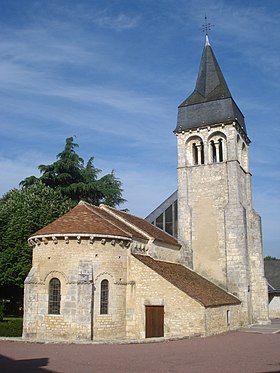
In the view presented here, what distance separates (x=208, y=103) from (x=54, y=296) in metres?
17.8

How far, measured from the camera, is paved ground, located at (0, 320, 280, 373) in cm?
1160

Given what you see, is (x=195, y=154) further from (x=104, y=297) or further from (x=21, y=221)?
(x=104, y=297)

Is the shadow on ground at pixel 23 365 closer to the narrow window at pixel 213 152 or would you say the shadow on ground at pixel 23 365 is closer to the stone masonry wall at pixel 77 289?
the stone masonry wall at pixel 77 289

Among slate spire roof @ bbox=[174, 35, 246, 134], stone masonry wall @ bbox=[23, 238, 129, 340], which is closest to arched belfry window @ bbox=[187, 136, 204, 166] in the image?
slate spire roof @ bbox=[174, 35, 246, 134]

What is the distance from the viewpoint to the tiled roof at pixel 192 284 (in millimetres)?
20781

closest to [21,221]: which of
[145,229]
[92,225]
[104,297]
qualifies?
[145,229]

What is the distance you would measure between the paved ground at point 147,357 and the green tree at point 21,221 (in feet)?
30.5

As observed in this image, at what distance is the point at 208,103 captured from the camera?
3031 cm

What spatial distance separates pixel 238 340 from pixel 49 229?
10.2m

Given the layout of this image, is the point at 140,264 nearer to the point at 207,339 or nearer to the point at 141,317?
the point at 141,317

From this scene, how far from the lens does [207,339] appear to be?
18531 mm

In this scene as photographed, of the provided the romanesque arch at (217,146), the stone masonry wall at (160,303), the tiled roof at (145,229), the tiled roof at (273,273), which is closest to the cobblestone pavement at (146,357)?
the stone masonry wall at (160,303)

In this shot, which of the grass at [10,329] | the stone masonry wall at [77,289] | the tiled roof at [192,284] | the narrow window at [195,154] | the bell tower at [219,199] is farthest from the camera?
the narrow window at [195,154]

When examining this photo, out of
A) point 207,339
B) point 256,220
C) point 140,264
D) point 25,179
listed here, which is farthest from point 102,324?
point 25,179
